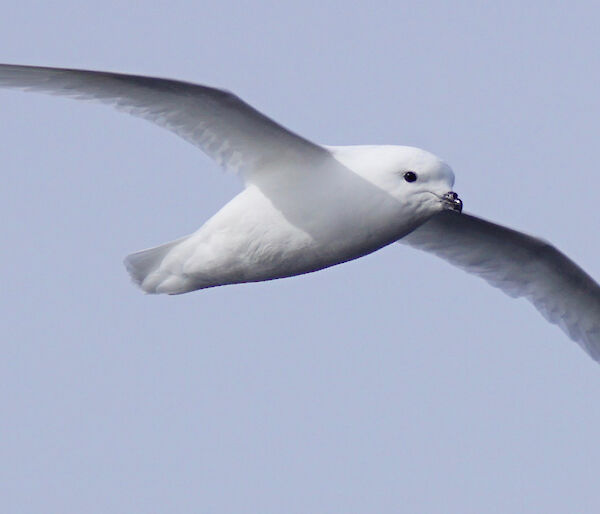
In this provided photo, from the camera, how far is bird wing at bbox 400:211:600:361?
16422 mm

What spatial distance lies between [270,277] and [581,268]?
410 cm

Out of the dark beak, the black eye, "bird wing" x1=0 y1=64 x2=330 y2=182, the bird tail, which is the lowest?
the bird tail

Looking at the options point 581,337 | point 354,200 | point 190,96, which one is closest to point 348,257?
point 354,200

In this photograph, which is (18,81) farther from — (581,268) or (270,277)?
(581,268)

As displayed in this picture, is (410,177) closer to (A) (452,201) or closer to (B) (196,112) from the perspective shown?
(A) (452,201)

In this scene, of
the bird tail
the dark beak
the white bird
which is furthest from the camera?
the bird tail

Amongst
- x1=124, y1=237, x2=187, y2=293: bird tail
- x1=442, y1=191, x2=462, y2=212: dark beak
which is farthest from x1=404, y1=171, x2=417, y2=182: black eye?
x1=124, y1=237, x2=187, y2=293: bird tail

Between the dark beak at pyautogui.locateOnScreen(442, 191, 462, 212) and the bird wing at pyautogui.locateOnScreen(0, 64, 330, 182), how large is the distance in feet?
3.65

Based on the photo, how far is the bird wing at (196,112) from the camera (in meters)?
13.3

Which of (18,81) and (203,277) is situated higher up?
(18,81)

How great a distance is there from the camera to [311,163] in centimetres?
1369

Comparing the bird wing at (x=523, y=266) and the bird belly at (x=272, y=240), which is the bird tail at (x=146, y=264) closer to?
the bird belly at (x=272, y=240)

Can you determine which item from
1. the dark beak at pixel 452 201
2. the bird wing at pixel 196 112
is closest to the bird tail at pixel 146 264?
the bird wing at pixel 196 112

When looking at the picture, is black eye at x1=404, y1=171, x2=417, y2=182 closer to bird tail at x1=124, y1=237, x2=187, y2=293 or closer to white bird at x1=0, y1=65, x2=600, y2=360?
white bird at x1=0, y1=65, x2=600, y2=360
